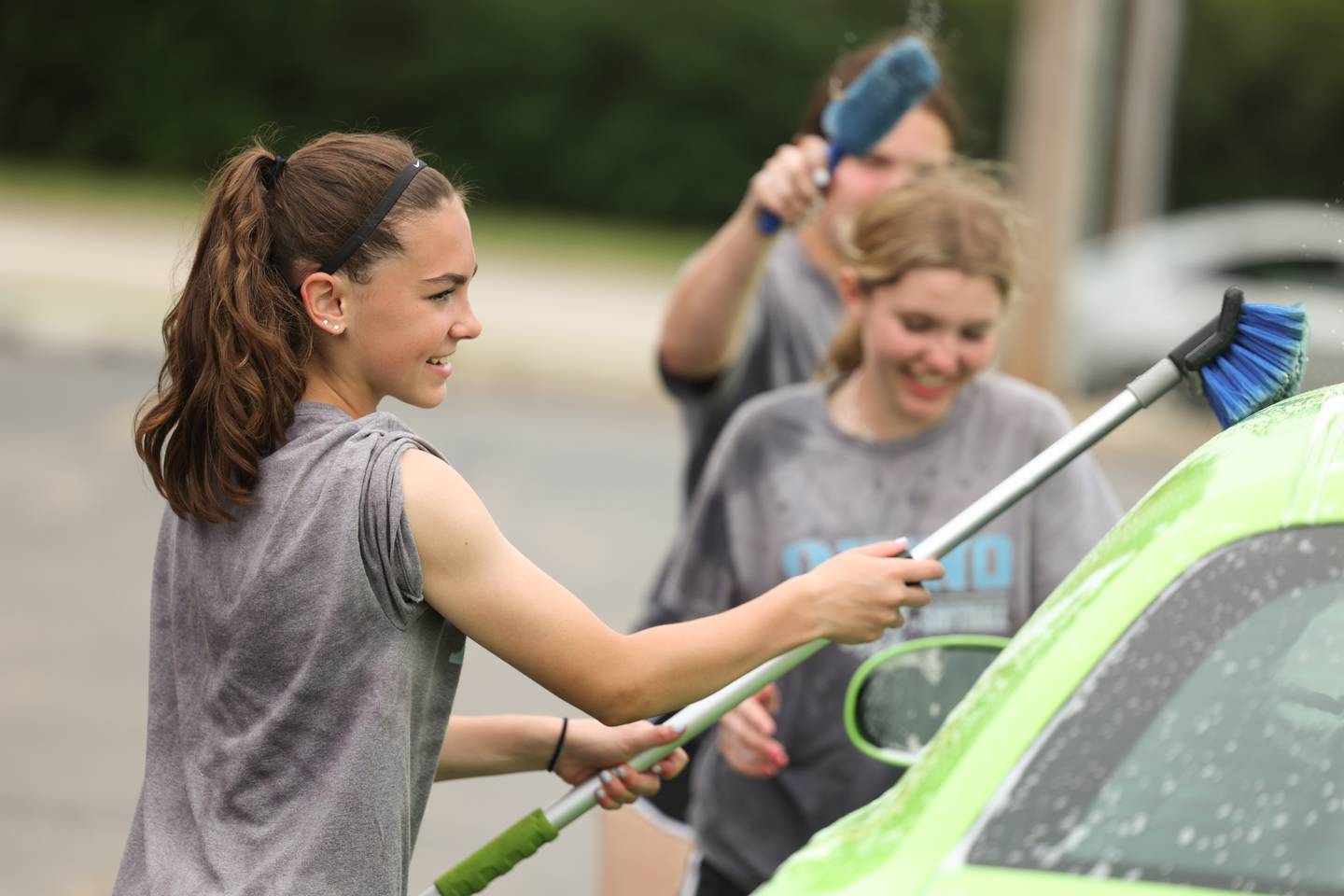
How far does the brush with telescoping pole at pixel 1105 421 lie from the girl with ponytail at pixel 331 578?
19 cm

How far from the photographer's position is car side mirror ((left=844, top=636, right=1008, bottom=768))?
244 centimetres

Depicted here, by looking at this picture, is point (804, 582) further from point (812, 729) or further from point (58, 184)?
point (58, 184)

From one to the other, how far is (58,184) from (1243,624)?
20.5m

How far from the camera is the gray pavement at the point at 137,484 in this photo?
517 centimetres

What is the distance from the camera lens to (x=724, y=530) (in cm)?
302

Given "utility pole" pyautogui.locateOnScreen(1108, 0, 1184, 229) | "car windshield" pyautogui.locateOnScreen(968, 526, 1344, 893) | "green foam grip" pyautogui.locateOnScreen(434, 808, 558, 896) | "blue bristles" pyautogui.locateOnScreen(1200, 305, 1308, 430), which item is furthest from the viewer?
"utility pole" pyautogui.locateOnScreen(1108, 0, 1184, 229)

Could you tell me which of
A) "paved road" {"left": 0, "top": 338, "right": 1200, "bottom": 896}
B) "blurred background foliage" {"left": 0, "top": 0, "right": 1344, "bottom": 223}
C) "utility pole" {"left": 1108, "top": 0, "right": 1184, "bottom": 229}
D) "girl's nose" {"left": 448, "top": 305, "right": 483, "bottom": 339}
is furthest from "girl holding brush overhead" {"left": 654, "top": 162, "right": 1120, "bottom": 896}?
"blurred background foliage" {"left": 0, "top": 0, "right": 1344, "bottom": 223}

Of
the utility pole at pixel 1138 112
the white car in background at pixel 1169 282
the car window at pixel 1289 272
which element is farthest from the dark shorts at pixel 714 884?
the utility pole at pixel 1138 112

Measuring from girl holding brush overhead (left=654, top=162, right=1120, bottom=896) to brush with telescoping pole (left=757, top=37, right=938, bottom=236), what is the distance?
193mm

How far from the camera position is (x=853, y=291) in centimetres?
308

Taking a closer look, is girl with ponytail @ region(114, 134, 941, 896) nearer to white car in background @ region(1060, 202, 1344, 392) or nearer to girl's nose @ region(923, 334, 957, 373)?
girl's nose @ region(923, 334, 957, 373)

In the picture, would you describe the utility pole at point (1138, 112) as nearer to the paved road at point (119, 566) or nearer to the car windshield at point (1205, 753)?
the paved road at point (119, 566)

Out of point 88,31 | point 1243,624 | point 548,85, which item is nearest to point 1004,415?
point 1243,624

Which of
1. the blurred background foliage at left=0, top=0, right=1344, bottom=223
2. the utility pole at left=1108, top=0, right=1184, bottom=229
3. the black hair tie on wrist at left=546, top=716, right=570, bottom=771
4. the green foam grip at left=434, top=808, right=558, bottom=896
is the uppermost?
the blurred background foliage at left=0, top=0, right=1344, bottom=223
